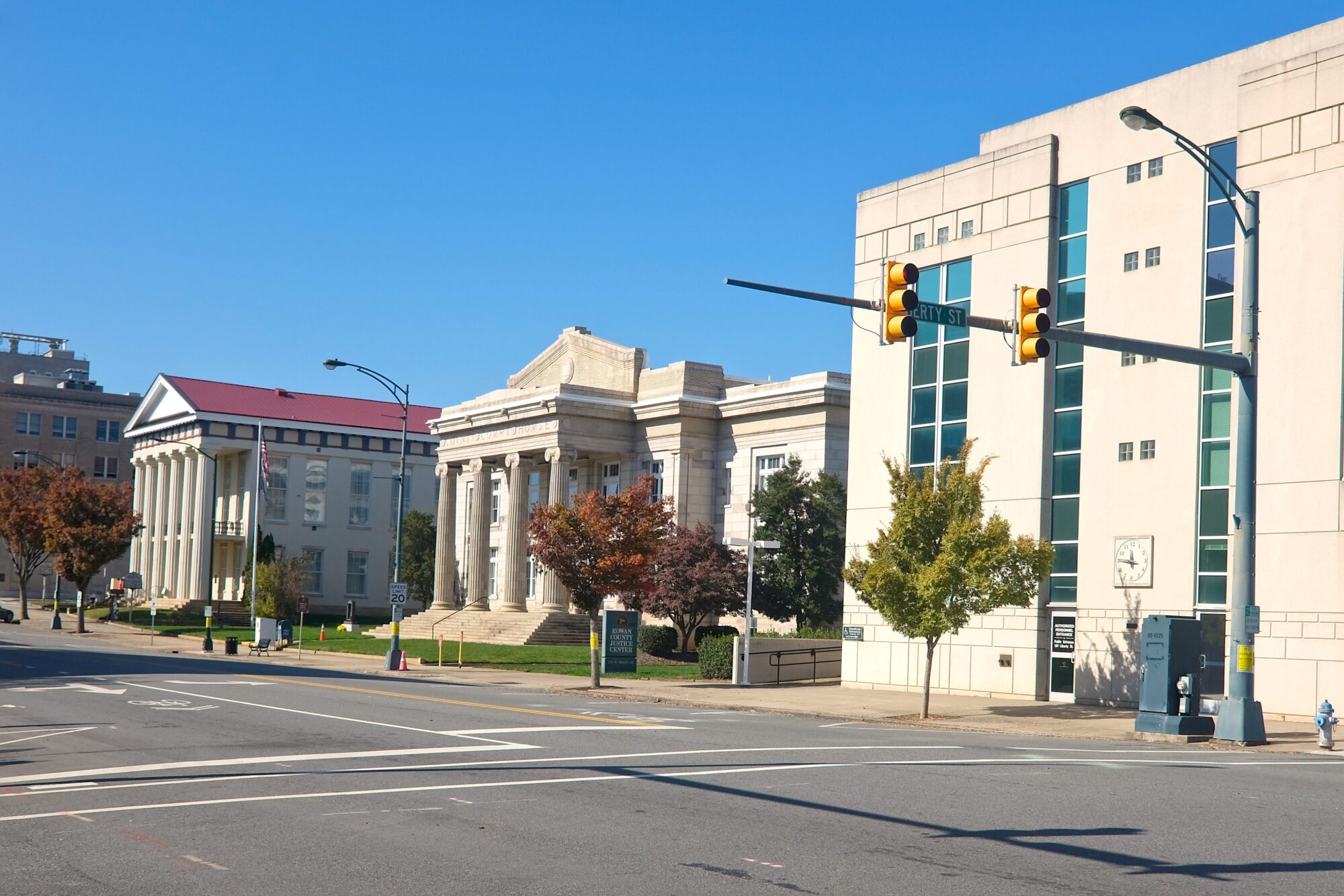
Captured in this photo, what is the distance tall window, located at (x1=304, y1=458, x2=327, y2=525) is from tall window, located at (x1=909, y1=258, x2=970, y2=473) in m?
63.5

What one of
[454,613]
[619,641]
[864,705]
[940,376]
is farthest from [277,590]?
[864,705]

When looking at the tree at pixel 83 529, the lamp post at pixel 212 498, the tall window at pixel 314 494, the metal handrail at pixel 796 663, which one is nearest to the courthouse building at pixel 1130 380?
the metal handrail at pixel 796 663

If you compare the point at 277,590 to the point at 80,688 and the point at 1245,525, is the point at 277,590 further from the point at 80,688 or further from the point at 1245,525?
the point at 1245,525

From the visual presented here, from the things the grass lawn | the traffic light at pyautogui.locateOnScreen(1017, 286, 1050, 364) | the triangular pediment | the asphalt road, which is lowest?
the grass lawn

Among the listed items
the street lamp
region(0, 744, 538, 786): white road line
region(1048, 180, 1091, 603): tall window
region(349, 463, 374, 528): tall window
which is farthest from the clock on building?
region(349, 463, 374, 528): tall window

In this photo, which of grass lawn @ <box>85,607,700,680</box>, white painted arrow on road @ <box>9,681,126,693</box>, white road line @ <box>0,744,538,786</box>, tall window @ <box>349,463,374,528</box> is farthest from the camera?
tall window @ <box>349,463,374,528</box>

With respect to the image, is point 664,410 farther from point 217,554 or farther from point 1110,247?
point 217,554

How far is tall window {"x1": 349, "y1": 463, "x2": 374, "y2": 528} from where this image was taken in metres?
94.6

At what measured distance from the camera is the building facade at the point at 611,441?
5612cm

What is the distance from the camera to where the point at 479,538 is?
6500 centimetres

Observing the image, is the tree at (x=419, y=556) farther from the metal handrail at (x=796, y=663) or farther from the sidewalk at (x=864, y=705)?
the metal handrail at (x=796, y=663)

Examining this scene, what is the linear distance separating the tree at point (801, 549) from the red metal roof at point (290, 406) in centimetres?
4595

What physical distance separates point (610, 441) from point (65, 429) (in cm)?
7630

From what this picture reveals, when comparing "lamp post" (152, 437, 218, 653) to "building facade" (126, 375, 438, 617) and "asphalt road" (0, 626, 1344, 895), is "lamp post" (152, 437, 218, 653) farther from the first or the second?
"asphalt road" (0, 626, 1344, 895)
